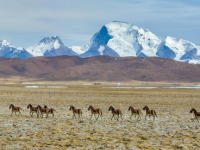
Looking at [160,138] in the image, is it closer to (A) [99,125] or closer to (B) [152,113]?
(A) [99,125]

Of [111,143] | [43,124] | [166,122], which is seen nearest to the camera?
[111,143]

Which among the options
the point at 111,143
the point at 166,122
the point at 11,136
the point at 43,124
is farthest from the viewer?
the point at 166,122

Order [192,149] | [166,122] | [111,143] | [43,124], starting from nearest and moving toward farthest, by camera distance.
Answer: [192,149], [111,143], [43,124], [166,122]

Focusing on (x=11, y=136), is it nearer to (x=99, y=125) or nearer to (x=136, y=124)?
(x=99, y=125)

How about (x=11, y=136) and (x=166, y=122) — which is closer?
(x=11, y=136)

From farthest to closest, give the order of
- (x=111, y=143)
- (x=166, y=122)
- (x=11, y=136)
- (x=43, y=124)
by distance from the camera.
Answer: (x=166, y=122) < (x=43, y=124) < (x=11, y=136) < (x=111, y=143)

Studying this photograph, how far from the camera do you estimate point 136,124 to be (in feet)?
67.5

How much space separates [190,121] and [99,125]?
6.89 m

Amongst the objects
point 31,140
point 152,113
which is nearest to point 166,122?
point 152,113

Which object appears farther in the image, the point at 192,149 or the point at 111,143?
the point at 111,143

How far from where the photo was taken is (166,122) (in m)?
21.6

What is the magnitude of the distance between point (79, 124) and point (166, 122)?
6.14 meters

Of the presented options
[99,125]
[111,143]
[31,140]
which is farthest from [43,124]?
[111,143]

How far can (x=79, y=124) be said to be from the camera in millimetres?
20328
